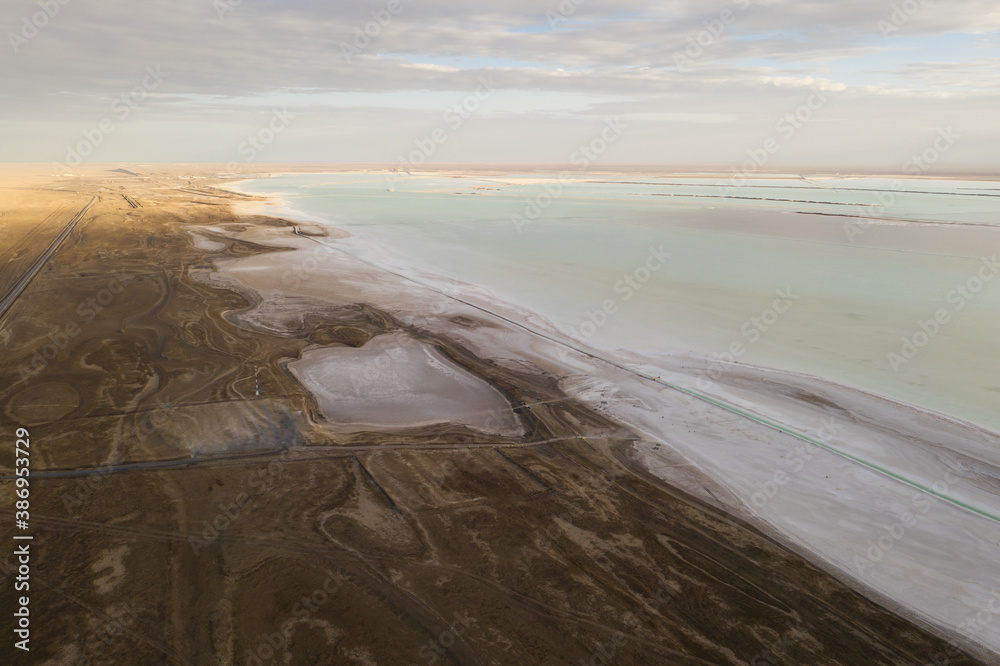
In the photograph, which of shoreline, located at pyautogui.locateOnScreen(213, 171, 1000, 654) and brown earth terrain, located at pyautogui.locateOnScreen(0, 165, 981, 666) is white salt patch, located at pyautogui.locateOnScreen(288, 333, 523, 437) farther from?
shoreline, located at pyautogui.locateOnScreen(213, 171, 1000, 654)

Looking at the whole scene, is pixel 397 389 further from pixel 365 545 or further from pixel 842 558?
pixel 842 558

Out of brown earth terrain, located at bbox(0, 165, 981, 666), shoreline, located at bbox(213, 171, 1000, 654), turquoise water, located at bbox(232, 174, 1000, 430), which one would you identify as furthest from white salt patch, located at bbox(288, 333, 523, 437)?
turquoise water, located at bbox(232, 174, 1000, 430)

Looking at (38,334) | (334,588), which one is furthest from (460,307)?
(334,588)

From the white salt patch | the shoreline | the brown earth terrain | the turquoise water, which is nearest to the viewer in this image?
the brown earth terrain

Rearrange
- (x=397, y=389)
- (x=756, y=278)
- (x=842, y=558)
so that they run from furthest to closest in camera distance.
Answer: (x=756, y=278) < (x=397, y=389) < (x=842, y=558)

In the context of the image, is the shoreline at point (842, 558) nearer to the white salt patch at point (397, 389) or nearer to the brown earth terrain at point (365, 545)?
the brown earth terrain at point (365, 545)

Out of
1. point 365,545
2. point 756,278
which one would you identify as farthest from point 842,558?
point 756,278
